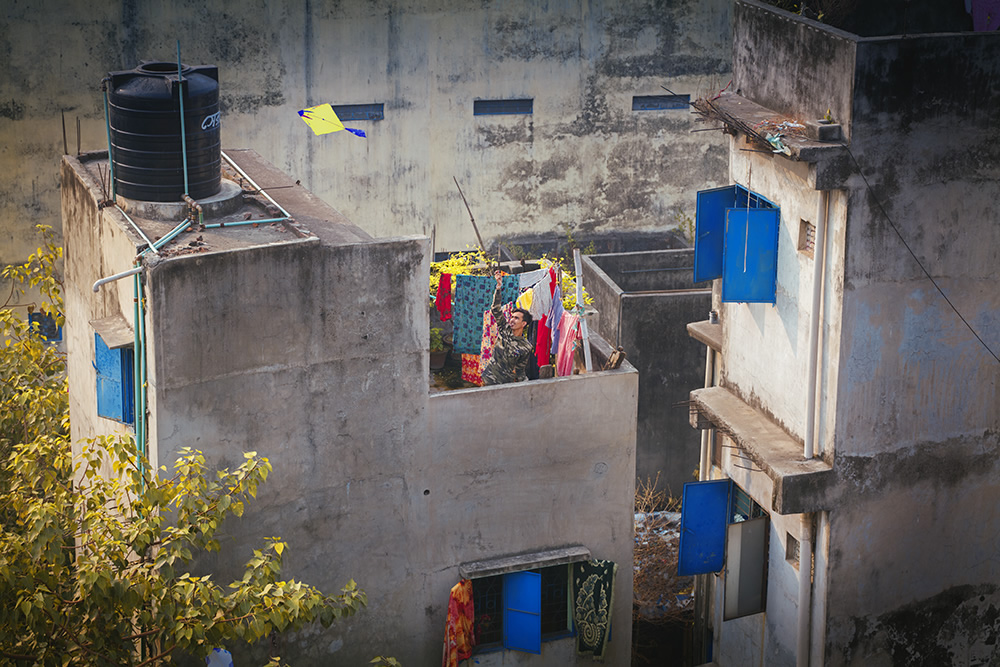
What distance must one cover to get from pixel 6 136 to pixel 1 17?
1791 mm

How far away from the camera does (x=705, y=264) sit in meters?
13.4

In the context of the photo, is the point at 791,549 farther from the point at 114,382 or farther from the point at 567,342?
the point at 114,382

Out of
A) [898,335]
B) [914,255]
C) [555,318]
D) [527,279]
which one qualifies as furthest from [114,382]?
[914,255]

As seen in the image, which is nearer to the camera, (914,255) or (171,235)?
(171,235)

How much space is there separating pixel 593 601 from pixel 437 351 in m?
3.01

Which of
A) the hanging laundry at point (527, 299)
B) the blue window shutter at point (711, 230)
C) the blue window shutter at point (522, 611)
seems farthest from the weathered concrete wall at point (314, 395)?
the blue window shutter at point (711, 230)

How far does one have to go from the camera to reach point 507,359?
41.7ft

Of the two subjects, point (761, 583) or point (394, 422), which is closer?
point (394, 422)

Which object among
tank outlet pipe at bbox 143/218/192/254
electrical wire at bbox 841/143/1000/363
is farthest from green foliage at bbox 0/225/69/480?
electrical wire at bbox 841/143/1000/363

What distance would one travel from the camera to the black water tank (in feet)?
36.6

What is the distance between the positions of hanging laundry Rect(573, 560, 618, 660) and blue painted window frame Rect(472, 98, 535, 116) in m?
12.0

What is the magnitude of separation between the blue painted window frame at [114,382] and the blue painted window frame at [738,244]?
5.66 meters

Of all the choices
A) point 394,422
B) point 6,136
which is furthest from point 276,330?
point 6,136

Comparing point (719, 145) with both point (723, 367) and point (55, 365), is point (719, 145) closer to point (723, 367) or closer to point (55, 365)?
point (723, 367)
